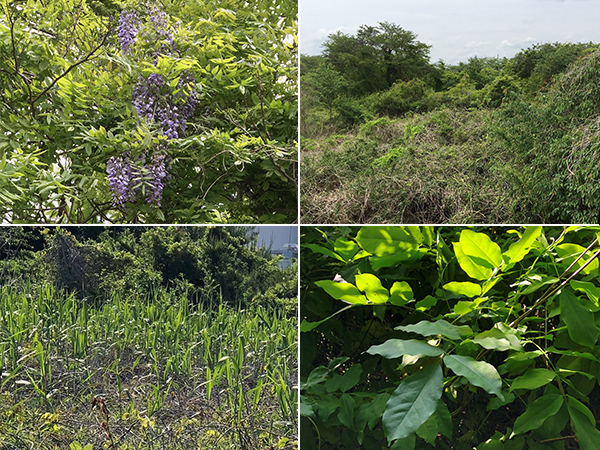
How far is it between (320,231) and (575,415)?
50cm

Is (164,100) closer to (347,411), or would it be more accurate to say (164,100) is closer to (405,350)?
(347,411)

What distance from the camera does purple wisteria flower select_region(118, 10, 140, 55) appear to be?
5.84 feet

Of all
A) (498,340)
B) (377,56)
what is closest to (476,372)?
(498,340)

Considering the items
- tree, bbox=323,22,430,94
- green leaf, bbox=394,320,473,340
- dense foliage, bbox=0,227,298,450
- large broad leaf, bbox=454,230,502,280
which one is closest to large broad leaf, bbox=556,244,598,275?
large broad leaf, bbox=454,230,502,280

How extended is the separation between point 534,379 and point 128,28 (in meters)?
1.82

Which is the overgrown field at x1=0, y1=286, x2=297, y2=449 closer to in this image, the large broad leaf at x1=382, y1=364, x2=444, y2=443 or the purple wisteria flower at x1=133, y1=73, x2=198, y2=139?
the large broad leaf at x1=382, y1=364, x2=444, y2=443

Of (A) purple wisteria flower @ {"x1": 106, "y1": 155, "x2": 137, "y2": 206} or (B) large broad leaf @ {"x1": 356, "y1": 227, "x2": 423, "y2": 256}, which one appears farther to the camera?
(A) purple wisteria flower @ {"x1": 106, "y1": 155, "x2": 137, "y2": 206}

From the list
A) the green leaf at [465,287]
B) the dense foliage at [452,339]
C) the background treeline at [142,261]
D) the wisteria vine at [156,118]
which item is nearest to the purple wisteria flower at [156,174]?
the wisteria vine at [156,118]

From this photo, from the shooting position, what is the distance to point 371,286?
65 centimetres

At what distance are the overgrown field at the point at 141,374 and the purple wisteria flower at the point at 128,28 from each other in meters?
1.11

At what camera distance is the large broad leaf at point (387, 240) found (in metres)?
0.72

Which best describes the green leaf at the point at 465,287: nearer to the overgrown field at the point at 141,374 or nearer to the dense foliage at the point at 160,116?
the overgrown field at the point at 141,374

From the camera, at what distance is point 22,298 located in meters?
1.10

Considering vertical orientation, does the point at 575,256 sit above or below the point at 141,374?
above
